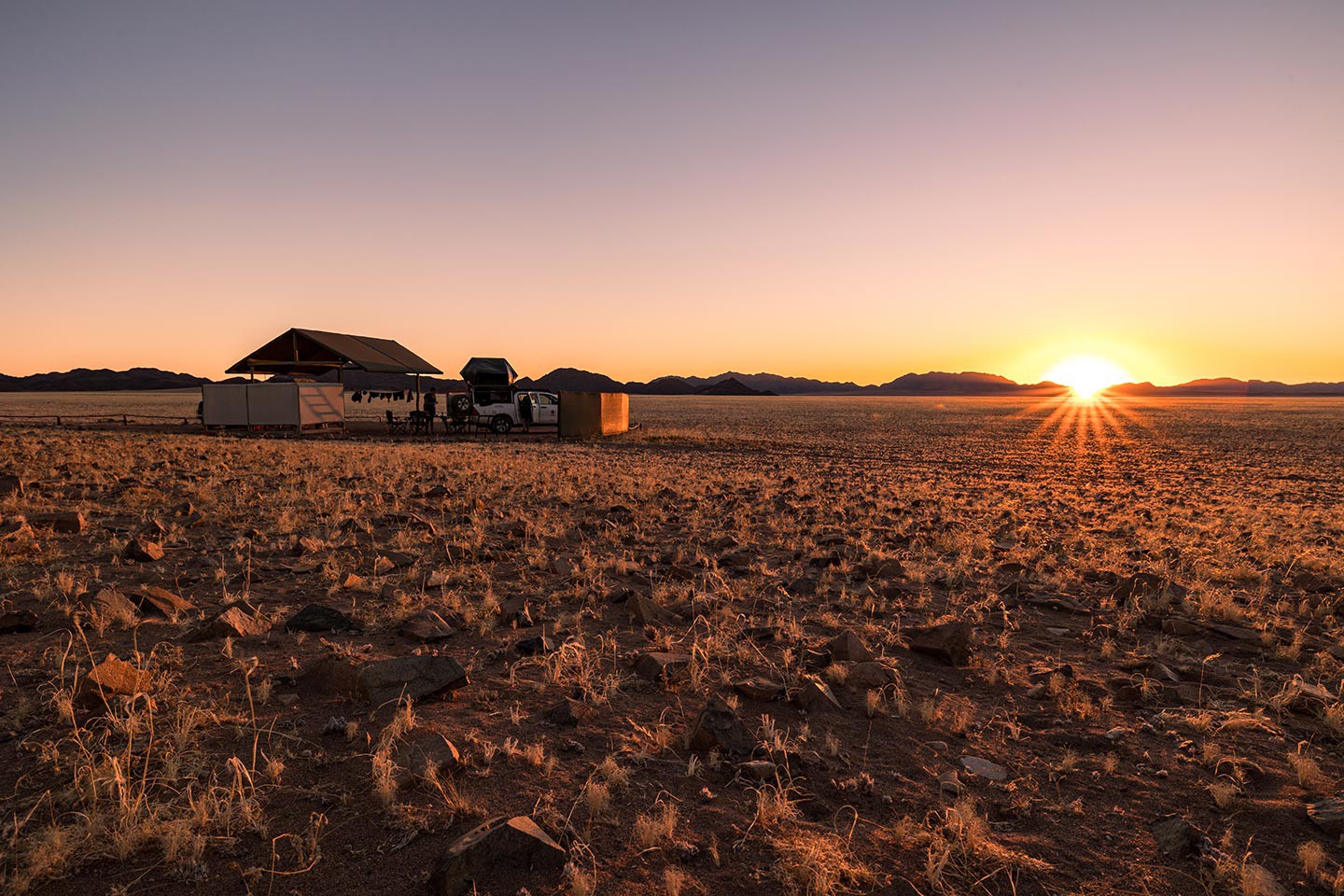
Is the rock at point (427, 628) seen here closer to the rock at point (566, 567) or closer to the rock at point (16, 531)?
the rock at point (566, 567)

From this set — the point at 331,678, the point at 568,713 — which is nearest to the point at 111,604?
the point at 331,678

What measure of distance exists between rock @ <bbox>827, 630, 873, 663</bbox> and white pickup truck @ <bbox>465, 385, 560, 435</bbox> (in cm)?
2709

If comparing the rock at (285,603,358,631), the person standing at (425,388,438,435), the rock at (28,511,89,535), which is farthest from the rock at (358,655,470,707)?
the person standing at (425,388,438,435)

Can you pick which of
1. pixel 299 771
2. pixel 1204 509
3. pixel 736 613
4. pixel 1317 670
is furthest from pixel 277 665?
pixel 1204 509

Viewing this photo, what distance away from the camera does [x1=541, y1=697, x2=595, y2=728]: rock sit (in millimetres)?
4176

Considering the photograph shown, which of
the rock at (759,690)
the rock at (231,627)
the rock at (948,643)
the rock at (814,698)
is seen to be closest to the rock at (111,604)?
the rock at (231,627)

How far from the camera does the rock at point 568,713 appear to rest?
13.7 feet

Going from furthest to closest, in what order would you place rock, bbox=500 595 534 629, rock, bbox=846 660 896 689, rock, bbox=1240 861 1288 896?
rock, bbox=500 595 534 629, rock, bbox=846 660 896 689, rock, bbox=1240 861 1288 896

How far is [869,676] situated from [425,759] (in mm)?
3149

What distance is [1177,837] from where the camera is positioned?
3.21m

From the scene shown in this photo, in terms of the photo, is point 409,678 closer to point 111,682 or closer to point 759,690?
point 111,682

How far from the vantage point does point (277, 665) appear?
473 cm

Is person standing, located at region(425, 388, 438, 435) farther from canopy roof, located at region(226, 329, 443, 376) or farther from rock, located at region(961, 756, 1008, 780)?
rock, located at region(961, 756, 1008, 780)

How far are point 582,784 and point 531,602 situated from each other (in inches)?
127
